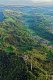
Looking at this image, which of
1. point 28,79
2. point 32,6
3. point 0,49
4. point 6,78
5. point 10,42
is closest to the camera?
point 28,79

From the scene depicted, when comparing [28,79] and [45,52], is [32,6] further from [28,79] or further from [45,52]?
[28,79]

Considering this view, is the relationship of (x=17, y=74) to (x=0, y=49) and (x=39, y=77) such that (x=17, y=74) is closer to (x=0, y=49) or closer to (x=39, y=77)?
(x=39, y=77)

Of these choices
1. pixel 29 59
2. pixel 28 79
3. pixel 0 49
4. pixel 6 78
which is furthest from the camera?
pixel 0 49

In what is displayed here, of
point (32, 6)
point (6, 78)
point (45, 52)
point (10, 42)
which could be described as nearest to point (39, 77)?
point (6, 78)

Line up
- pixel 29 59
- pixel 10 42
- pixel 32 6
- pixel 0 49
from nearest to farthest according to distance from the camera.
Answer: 1. pixel 29 59
2. pixel 0 49
3. pixel 10 42
4. pixel 32 6

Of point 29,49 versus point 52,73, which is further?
point 29,49

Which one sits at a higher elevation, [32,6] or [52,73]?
[52,73]

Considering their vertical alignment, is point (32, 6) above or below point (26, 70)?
below

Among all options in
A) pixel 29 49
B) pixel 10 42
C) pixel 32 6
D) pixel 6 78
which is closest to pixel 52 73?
pixel 6 78

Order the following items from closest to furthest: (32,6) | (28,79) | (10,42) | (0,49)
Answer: (28,79) < (0,49) < (10,42) < (32,6)
